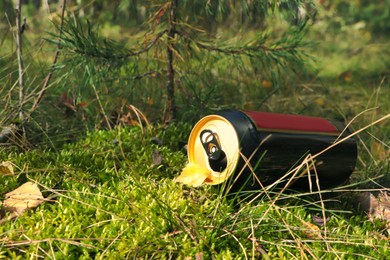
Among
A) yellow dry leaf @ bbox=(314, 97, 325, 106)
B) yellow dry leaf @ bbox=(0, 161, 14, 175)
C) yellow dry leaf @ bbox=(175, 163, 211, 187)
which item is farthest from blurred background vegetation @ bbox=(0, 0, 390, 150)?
yellow dry leaf @ bbox=(175, 163, 211, 187)

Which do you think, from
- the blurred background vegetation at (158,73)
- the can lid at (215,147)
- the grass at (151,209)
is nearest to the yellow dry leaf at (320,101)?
the blurred background vegetation at (158,73)

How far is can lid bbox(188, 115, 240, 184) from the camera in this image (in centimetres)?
205

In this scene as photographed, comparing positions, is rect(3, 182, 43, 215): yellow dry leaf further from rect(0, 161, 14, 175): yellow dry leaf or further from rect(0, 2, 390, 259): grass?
rect(0, 161, 14, 175): yellow dry leaf

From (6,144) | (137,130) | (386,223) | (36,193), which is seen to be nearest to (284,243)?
(386,223)

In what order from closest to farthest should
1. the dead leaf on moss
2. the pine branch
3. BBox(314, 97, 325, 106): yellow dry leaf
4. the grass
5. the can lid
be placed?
the grass < the can lid < the dead leaf on moss < the pine branch < BBox(314, 97, 325, 106): yellow dry leaf

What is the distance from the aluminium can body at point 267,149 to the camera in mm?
2027

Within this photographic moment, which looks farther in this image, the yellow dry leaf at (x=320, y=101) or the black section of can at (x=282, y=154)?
the yellow dry leaf at (x=320, y=101)

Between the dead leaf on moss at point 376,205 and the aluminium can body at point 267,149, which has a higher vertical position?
the aluminium can body at point 267,149

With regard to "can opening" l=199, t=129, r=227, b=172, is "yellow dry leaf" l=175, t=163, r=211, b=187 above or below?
below

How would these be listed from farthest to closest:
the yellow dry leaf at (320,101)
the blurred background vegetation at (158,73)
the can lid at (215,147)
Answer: the yellow dry leaf at (320,101)
the blurred background vegetation at (158,73)
the can lid at (215,147)

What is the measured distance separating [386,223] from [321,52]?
13.3ft

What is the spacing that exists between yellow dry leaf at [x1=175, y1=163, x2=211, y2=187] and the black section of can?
140 mm

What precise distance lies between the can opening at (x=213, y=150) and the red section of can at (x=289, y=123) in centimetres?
18

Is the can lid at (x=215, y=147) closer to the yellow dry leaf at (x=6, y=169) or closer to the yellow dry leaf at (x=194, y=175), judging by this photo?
the yellow dry leaf at (x=194, y=175)
